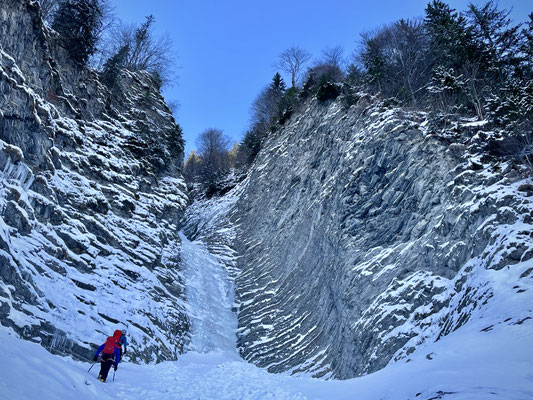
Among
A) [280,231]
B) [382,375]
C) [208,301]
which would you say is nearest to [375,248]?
[382,375]

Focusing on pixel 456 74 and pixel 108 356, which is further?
pixel 456 74

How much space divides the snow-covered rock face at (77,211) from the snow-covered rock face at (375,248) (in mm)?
4912

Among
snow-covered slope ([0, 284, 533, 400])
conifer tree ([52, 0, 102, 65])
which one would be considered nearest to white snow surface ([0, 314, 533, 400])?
snow-covered slope ([0, 284, 533, 400])

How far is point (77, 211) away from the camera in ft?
53.2

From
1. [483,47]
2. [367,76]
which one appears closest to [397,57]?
[367,76]

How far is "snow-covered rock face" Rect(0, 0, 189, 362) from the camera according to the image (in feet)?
38.0

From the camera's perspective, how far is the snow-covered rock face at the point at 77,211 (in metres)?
11.6

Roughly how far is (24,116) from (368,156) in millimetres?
13185

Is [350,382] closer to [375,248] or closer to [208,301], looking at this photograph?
[375,248]

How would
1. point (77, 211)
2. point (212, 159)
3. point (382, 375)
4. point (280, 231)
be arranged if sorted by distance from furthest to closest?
point (212, 159) < point (280, 231) < point (77, 211) < point (382, 375)

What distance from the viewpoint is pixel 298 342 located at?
606 inches

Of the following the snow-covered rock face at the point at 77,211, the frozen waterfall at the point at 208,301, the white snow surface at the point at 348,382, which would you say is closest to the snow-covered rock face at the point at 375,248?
the frozen waterfall at the point at 208,301

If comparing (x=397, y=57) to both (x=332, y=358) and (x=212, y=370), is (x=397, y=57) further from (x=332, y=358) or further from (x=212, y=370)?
(x=212, y=370)

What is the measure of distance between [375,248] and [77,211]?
11779 mm
